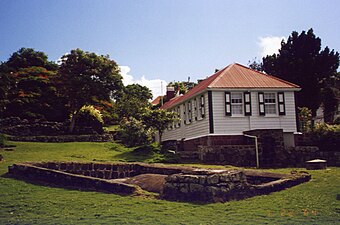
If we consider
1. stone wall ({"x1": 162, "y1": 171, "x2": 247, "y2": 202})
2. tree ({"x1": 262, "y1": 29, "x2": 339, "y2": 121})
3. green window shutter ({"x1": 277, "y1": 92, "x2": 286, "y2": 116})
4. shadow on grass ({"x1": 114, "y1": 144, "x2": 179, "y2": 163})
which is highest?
tree ({"x1": 262, "y1": 29, "x2": 339, "y2": 121})

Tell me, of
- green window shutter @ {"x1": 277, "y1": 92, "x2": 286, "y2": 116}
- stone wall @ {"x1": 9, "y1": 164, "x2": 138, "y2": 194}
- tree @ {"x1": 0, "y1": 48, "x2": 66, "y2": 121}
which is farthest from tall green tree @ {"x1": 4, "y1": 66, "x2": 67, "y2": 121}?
stone wall @ {"x1": 9, "y1": 164, "x2": 138, "y2": 194}

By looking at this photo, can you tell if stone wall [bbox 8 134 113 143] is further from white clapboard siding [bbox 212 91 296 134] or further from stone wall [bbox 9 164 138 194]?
stone wall [bbox 9 164 138 194]

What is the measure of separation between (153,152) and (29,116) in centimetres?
1462

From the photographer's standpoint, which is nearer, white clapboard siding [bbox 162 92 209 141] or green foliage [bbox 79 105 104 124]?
white clapboard siding [bbox 162 92 209 141]

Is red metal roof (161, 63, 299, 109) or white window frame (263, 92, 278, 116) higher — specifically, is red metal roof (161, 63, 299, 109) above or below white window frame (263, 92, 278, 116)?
above

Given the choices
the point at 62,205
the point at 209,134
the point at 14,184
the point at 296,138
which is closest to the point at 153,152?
the point at 209,134

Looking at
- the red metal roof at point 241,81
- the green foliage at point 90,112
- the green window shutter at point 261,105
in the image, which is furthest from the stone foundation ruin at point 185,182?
the green foliage at point 90,112

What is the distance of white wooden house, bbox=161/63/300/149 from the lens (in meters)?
23.7

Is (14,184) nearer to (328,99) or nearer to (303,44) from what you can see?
(328,99)

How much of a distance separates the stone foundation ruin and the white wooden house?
8.81 meters

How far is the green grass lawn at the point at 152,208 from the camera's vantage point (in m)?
9.37

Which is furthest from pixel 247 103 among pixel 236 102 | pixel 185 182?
pixel 185 182

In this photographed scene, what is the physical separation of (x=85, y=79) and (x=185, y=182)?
2266 centimetres

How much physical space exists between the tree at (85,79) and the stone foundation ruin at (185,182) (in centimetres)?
1763
